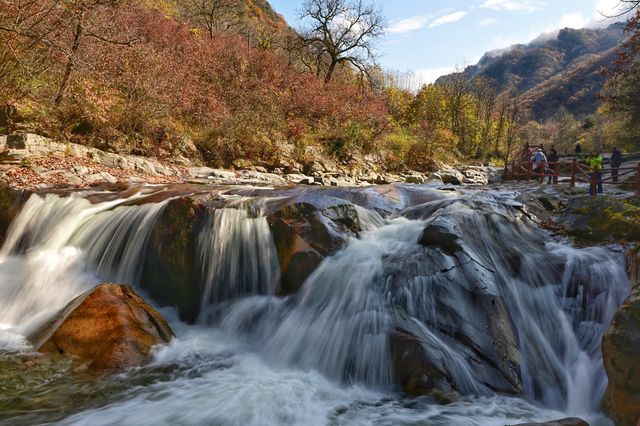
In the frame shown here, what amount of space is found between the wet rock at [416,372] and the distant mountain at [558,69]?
10075 cm

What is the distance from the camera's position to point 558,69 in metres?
139

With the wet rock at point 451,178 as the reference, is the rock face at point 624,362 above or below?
below

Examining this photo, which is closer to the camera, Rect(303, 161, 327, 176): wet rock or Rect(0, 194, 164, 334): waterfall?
Rect(0, 194, 164, 334): waterfall

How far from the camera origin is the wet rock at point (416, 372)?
4363 mm

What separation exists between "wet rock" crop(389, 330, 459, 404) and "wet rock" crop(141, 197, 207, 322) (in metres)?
3.40

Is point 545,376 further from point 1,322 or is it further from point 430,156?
point 430,156

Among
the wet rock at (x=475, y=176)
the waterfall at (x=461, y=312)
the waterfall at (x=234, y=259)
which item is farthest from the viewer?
the wet rock at (x=475, y=176)

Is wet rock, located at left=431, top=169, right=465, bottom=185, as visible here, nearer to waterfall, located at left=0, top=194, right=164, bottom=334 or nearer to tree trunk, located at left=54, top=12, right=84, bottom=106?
tree trunk, located at left=54, top=12, right=84, bottom=106

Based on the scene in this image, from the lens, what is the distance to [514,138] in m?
39.5

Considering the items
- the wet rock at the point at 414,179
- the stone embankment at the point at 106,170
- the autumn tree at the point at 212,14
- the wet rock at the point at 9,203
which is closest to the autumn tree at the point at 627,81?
the wet rock at the point at 414,179

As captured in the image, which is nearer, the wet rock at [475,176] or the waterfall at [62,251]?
the waterfall at [62,251]

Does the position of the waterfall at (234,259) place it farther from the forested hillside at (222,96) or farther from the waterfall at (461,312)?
the forested hillside at (222,96)

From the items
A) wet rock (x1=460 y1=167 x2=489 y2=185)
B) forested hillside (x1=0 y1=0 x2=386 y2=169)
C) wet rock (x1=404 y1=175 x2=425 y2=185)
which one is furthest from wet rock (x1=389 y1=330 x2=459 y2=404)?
wet rock (x1=460 y1=167 x2=489 y2=185)

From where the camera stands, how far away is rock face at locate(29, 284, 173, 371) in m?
4.86
